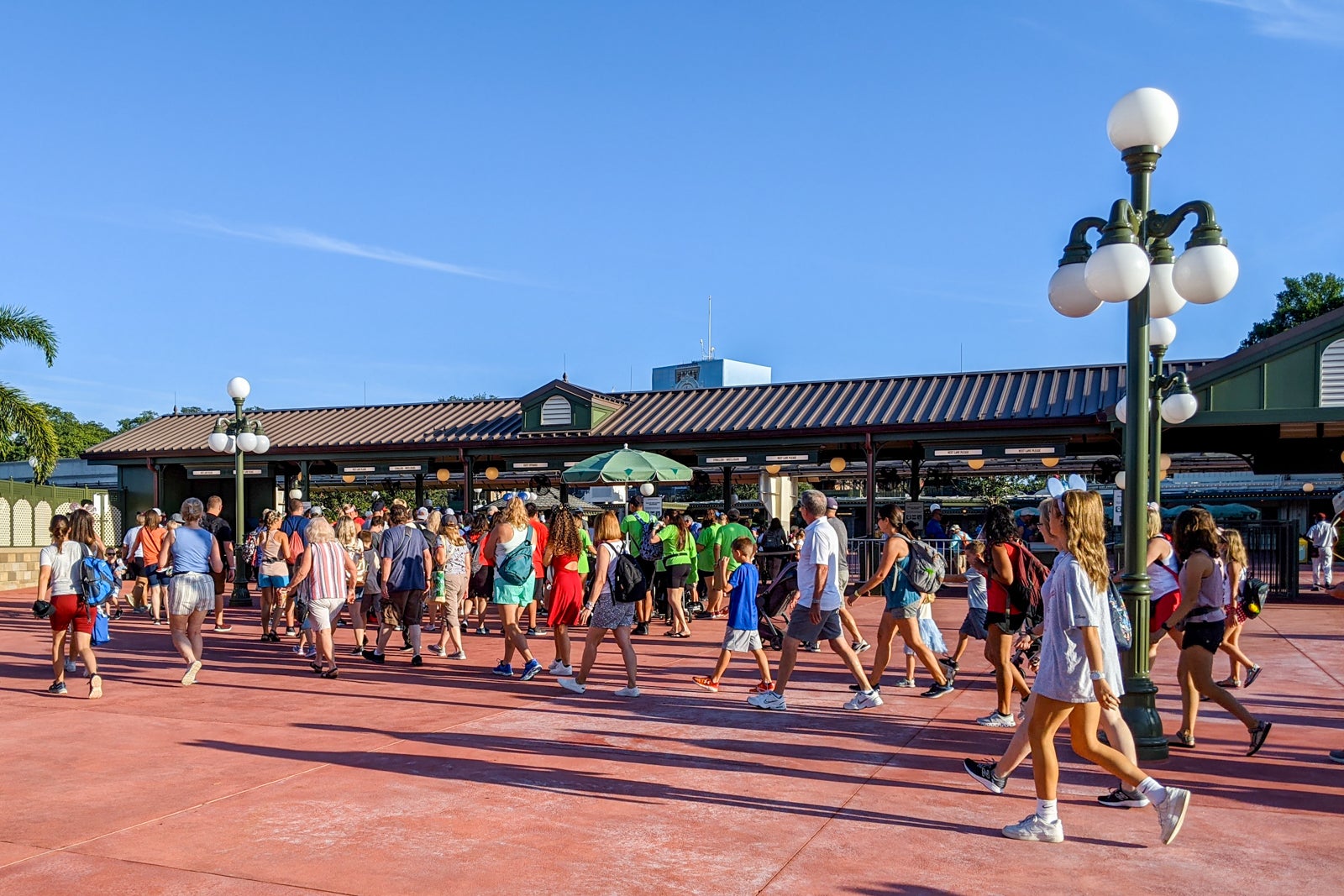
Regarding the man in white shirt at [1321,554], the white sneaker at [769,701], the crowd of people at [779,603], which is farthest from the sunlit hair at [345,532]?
the man in white shirt at [1321,554]

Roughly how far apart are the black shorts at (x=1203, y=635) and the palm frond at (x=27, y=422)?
21272 mm

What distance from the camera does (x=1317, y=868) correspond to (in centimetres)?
504

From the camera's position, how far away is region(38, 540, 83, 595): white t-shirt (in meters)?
9.38

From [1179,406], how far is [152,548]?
13.9 metres

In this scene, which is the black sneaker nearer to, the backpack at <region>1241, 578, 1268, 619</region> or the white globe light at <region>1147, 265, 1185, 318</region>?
the white globe light at <region>1147, 265, 1185, 318</region>

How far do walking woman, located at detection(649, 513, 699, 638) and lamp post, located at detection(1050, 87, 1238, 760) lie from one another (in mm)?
7702

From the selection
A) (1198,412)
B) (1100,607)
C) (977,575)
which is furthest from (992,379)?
(1100,607)

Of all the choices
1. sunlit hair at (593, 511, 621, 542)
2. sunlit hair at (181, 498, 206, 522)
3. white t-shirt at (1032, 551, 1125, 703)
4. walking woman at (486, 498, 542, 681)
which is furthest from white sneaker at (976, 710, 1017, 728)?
sunlit hair at (181, 498, 206, 522)

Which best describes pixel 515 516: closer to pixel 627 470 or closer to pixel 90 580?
pixel 90 580

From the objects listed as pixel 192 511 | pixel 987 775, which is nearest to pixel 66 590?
pixel 192 511

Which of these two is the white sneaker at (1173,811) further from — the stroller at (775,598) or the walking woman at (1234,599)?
the stroller at (775,598)

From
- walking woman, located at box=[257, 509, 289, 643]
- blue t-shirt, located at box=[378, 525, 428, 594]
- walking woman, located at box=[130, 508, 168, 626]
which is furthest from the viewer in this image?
walking woman, located at box=[130, 508, 168, 626]

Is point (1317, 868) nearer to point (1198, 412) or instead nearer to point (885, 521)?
point (885, 521)

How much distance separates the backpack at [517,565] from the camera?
33.7 feet
